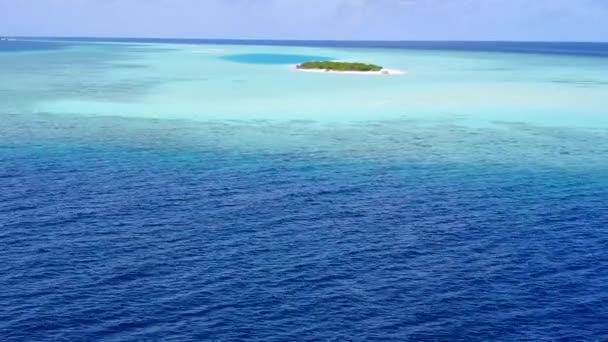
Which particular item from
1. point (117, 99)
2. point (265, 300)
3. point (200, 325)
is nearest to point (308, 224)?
point (265, 300)

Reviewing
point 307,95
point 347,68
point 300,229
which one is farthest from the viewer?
point 347,68

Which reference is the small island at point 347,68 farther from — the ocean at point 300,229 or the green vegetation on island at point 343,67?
the ocean at point 300,229

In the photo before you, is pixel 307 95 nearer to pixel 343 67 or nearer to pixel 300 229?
pixel 343 67

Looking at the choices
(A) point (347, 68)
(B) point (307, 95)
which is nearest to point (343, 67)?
(A) point (347, 68)

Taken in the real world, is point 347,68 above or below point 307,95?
above

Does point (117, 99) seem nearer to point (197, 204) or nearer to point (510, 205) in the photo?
point (197, 204)

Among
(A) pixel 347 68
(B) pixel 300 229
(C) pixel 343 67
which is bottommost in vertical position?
(B) pixel 300 229

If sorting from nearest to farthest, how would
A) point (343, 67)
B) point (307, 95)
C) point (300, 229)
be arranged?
1. point (300, 229)
2. point (307, 95)
3. point (343, 67)

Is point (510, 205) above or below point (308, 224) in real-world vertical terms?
above
